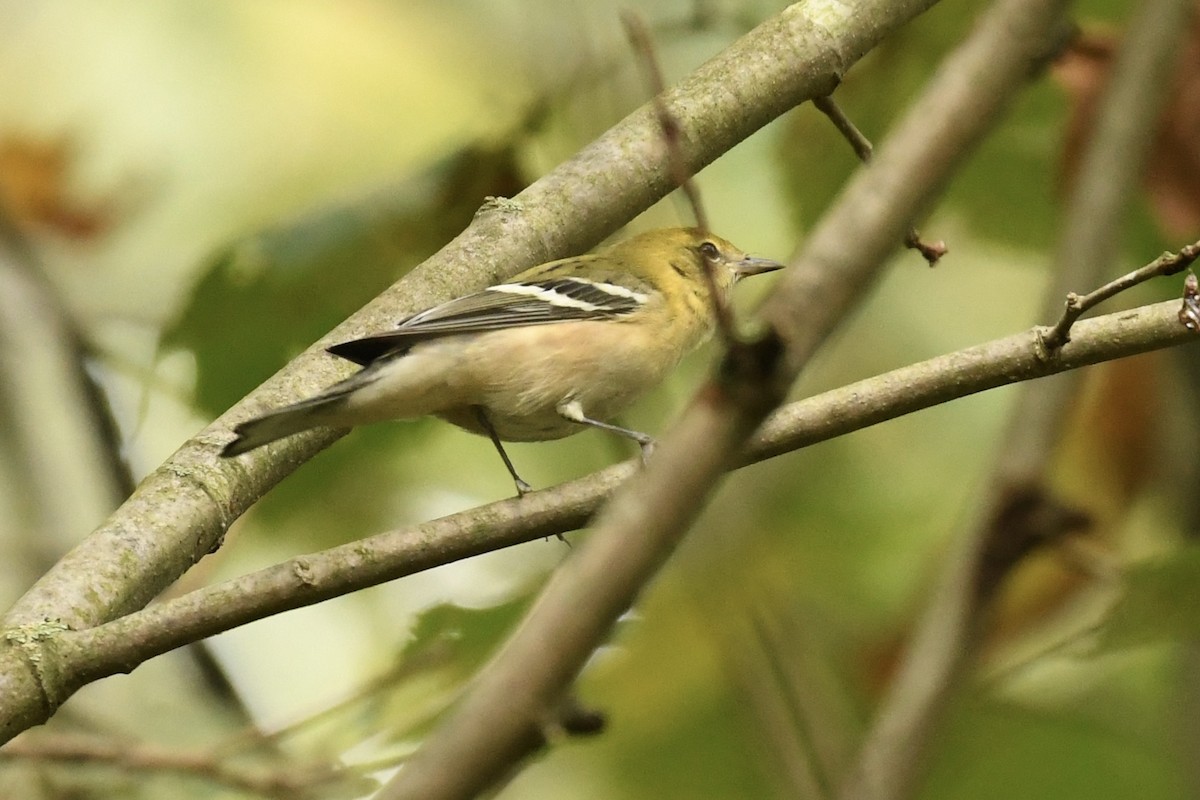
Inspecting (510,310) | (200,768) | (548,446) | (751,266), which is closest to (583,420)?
→ (510,310)

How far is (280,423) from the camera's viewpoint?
8.55 feet

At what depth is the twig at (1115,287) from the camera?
206 centimetres

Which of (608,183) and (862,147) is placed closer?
(862,147)

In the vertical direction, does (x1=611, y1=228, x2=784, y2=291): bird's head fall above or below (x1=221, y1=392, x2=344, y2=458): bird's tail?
above

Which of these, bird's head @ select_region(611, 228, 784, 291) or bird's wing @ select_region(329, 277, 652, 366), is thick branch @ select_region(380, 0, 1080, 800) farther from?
bird's head @ select_region(611, 228, 784, 291)

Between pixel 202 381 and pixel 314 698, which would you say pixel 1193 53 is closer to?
pixel 202 381

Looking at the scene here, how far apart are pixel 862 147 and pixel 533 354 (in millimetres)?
1005

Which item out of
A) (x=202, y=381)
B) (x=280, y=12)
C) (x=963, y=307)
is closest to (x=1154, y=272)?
(x=202, y=381)

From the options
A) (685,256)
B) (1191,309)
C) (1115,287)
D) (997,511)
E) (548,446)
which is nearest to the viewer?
(997,511)

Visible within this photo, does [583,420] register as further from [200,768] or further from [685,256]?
[200,768]

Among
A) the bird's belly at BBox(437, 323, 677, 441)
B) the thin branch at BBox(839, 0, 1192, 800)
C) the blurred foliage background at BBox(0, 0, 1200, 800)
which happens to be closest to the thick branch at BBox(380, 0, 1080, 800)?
the thin branch at BBox(839, 0, 1192, 800)

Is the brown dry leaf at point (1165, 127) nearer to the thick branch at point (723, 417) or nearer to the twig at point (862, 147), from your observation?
the twig at point (862, 147)

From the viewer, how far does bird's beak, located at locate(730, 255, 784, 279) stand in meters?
4.33

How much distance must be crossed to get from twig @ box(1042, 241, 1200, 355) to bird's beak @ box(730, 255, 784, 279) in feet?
6.94
